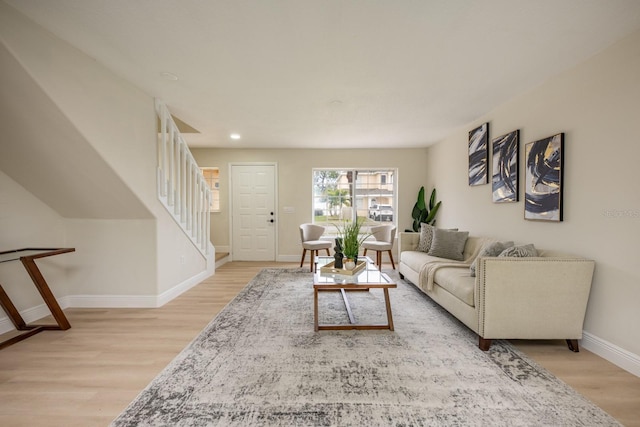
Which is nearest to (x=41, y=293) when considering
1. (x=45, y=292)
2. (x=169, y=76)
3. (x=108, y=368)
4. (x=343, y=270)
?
(x=45, y=292)

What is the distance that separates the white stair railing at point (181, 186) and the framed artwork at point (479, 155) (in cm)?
383

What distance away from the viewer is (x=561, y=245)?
2.51 metres

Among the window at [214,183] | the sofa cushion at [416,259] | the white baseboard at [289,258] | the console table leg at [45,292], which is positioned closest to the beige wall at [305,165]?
the white baseboard at [289,258]

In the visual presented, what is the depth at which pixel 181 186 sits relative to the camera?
4.04 meters

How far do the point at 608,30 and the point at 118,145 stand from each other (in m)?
3.88

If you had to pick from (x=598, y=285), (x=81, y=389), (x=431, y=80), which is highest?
(x=431, y=80)

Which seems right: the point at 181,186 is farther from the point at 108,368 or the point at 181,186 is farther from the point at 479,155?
the point at 479,155

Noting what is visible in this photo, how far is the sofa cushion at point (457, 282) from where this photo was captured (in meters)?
2.43

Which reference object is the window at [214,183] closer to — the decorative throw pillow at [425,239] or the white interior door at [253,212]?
the white interior door at [253,212]

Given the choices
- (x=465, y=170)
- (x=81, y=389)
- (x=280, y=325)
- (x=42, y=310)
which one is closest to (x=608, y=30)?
(x=465, y=170)

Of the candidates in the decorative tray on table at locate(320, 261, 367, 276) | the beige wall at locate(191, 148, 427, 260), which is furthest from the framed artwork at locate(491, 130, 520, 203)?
the beige wall at locate(191, 148, 427, 260)

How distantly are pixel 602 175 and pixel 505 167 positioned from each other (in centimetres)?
106

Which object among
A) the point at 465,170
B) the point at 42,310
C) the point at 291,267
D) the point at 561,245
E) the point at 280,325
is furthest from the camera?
the point at 291,267

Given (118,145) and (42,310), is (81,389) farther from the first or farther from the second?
(118,145)
